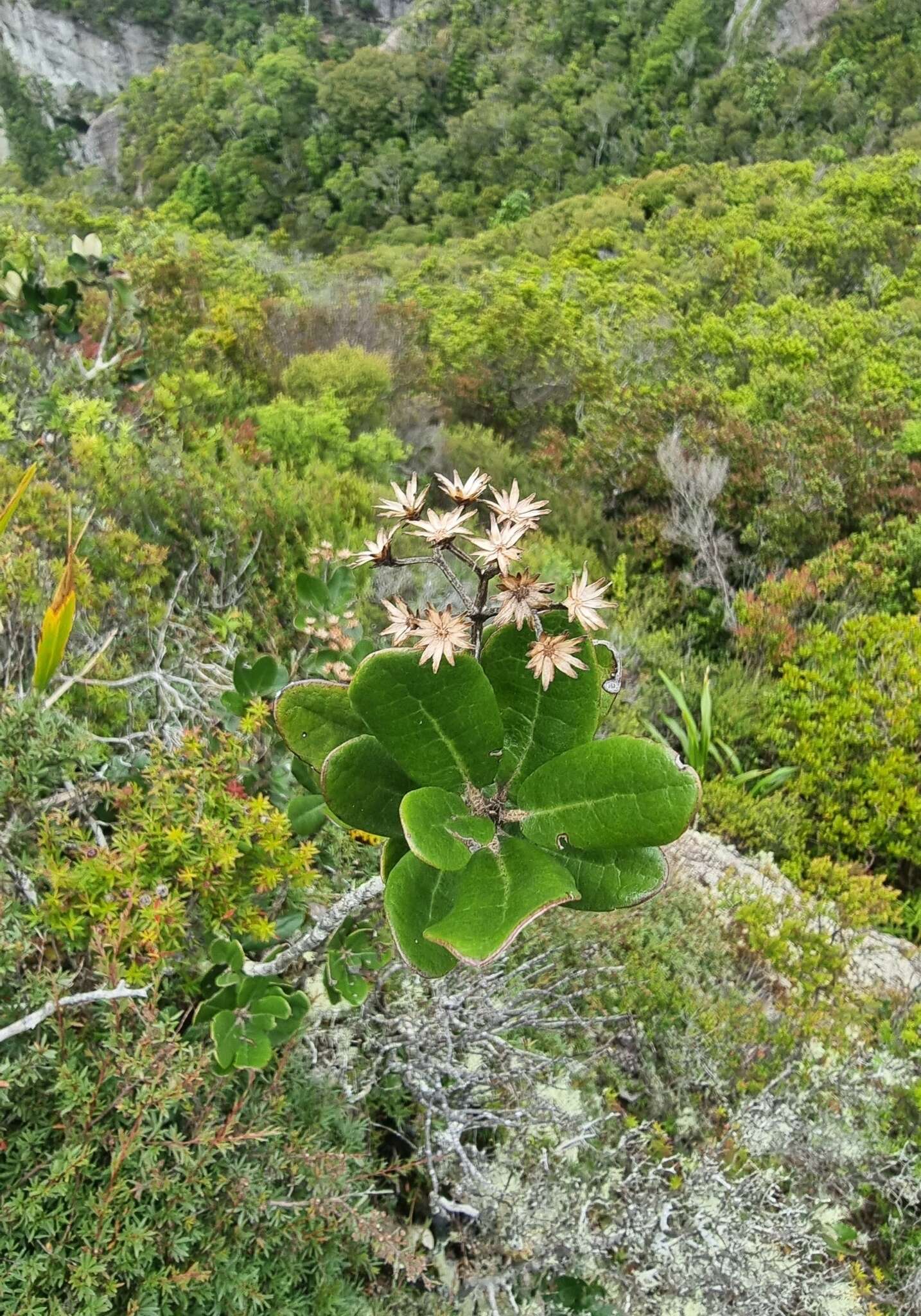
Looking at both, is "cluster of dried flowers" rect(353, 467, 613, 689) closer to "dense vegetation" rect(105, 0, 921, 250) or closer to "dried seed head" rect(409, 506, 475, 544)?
"dried seed head" rect(409, 506, 475, 544)

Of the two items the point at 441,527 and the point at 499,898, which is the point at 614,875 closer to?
the point at 499,898

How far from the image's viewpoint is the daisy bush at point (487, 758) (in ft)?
2.44

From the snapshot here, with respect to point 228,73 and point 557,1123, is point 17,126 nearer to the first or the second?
point 228,73

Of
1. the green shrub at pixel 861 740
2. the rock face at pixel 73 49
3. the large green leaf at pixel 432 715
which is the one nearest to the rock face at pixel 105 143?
the rock face at pixel 73 49

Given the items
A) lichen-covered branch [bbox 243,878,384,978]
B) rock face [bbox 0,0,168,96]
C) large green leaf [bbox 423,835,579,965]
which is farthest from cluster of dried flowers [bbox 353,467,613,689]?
rock face [bbox 0,0,168,96]

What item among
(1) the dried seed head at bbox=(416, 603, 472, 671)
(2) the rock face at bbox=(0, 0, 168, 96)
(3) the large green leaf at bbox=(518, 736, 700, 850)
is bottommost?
(3) the large green leaf at bbox=(518, 736, 700, 850)

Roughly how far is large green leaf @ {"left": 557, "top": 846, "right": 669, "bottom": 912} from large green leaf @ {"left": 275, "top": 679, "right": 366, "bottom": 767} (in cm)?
29

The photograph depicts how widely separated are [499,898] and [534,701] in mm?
223

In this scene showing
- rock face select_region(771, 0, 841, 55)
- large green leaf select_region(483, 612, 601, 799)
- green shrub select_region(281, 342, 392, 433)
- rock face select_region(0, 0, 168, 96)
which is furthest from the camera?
rock face select_region(0, 0, 168, 96)

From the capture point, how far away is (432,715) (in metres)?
0.81

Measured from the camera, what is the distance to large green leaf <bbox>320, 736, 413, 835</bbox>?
83 centimetres

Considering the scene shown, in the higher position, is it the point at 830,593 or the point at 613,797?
the point at 613,797

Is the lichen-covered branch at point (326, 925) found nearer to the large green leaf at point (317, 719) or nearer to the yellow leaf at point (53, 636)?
the large green leaf at point (317, 719)

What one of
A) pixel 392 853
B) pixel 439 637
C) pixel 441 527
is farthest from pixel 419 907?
pixel 441 527
